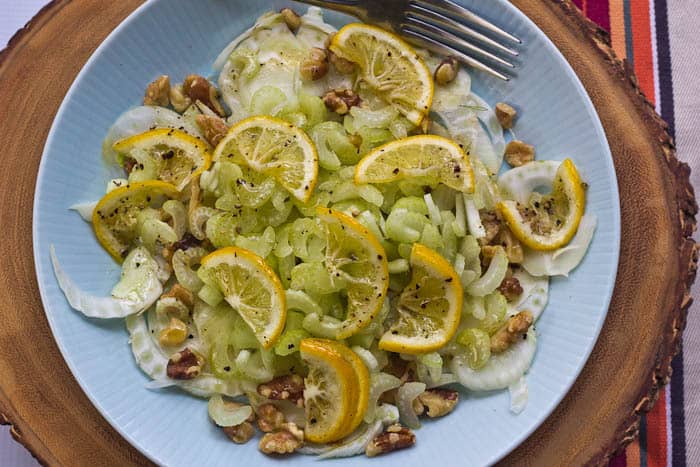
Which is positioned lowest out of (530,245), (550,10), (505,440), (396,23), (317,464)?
(505,440)

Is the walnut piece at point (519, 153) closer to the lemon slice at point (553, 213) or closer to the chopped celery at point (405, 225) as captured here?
the lemon slice at point (553, 213)

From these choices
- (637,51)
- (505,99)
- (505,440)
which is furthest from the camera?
(637,51)

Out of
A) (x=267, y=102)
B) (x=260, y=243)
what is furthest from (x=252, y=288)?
(x=267, y=102)

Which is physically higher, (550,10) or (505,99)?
(550,10)

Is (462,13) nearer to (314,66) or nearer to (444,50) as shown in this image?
(444,50)

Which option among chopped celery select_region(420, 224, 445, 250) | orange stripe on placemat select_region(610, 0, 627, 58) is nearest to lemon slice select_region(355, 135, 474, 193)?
chopped celery select_region(420, 224, 445, 250)

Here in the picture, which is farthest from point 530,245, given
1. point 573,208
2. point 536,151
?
point 536,151

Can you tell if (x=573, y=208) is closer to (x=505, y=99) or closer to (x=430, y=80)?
(x=505, y=99)
